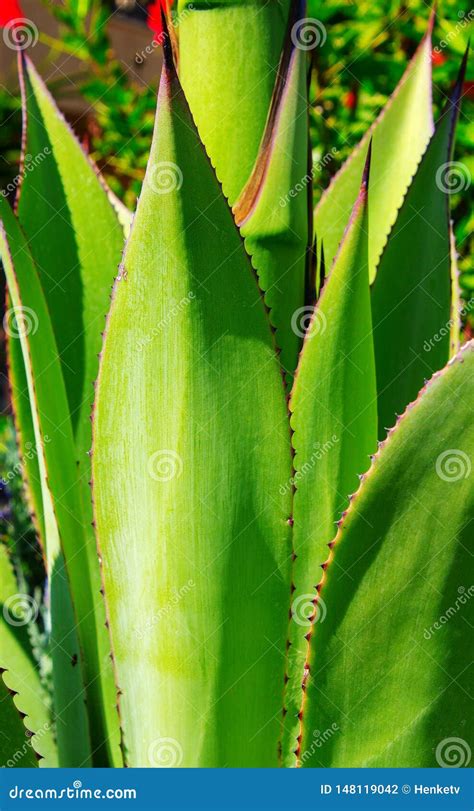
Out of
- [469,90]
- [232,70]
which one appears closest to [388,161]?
[232,70]

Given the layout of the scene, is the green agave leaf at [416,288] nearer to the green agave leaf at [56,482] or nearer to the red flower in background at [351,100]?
the green agave leaf at [56,482]

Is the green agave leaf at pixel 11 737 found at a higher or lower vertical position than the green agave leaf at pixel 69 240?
lower

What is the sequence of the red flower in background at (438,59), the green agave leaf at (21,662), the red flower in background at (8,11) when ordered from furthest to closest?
the red flower in background at (438,59)
the red flower in background at (8,11)
the green agave leaf at (21,662)

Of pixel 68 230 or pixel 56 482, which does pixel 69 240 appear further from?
pixel 56 482

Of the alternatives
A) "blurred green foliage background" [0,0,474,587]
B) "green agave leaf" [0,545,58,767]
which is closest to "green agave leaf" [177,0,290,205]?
"green agave leaf" [0,545,58,767]

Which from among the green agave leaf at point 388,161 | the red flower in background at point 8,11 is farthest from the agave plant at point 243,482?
the red flower in background at point 8,11

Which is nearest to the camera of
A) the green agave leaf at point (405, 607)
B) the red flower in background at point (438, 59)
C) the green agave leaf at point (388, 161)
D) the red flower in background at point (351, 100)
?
the green agave leaf at point (405, 607)

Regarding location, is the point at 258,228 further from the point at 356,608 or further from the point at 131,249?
the point at 356,608

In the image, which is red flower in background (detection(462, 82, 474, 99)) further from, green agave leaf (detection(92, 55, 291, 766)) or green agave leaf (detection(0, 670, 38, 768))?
green agave leaf (detection(0, 670, 38, 768))
